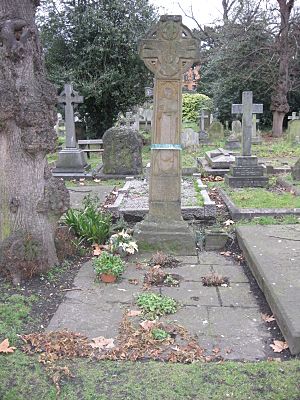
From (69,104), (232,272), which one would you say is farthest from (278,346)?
(69,104)

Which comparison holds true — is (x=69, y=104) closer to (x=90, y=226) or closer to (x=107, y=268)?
(x=90, y=226)

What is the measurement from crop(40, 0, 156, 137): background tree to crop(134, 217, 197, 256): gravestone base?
12095 mm

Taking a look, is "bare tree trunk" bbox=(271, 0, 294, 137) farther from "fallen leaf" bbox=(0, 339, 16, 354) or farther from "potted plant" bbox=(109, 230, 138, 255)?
"fallen leaf" bbox=(0, 339, 16, 354)

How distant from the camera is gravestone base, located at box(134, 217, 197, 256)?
602 centimetres

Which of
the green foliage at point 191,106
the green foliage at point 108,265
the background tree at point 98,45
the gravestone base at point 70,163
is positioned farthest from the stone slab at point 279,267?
the green foliage at point 191,106

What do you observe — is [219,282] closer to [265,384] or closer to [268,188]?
[265,384]

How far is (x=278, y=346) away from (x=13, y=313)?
225 centimetres

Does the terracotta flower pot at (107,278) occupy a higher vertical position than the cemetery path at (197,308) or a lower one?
higher

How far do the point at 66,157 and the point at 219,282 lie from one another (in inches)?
349

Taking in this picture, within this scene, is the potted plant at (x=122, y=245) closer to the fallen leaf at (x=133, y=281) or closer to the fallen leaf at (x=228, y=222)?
the fallen leaf at (x=133, y=281)

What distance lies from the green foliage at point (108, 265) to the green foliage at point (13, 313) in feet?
2.62

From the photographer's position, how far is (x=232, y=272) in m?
5.38

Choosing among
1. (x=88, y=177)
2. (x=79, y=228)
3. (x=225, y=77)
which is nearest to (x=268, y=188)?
(x=88, y=177)

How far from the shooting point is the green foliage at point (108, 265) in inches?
198
